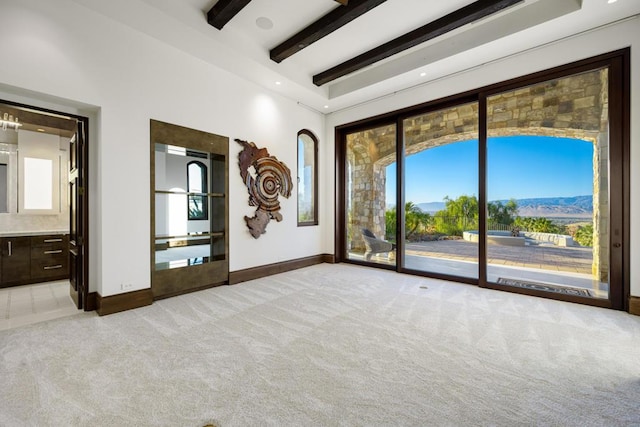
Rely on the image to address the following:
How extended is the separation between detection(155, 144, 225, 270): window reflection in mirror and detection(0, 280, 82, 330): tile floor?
1190 millimetres

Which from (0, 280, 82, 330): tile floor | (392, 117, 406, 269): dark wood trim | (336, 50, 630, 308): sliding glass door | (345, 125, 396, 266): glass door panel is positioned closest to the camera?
(0, 280, 82, 330): tile floor

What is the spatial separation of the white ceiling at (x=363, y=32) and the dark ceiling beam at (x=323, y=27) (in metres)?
0.07

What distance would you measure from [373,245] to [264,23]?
13.7 feet

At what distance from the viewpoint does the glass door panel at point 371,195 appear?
531cm

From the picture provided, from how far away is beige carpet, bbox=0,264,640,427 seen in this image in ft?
5.11

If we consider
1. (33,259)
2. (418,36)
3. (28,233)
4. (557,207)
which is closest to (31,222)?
(28,233)

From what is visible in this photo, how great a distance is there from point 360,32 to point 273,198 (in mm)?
2889

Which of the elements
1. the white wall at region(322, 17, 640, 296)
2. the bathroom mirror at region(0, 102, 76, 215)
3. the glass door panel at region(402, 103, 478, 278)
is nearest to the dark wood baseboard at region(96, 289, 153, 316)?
the bathroom mirror at region(0, 102, 76, 215)

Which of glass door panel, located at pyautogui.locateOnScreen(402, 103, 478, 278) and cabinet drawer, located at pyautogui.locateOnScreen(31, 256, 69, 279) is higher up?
glass door panel, located at pyautogui.locateOnScreen(402, 103, 478, 278)

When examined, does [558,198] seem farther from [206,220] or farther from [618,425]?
[206,220]

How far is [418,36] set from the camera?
3609mm

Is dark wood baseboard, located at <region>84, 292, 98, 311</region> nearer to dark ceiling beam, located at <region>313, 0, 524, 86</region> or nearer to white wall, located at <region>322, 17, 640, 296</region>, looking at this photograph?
dark ceiling beam, located at <region>313, 0, 524, 86</region>

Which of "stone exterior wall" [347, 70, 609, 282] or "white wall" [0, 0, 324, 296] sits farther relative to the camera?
"stone exterior wall" [347, 70, 609, 282]

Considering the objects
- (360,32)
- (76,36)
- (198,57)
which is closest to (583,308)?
(360,32)
